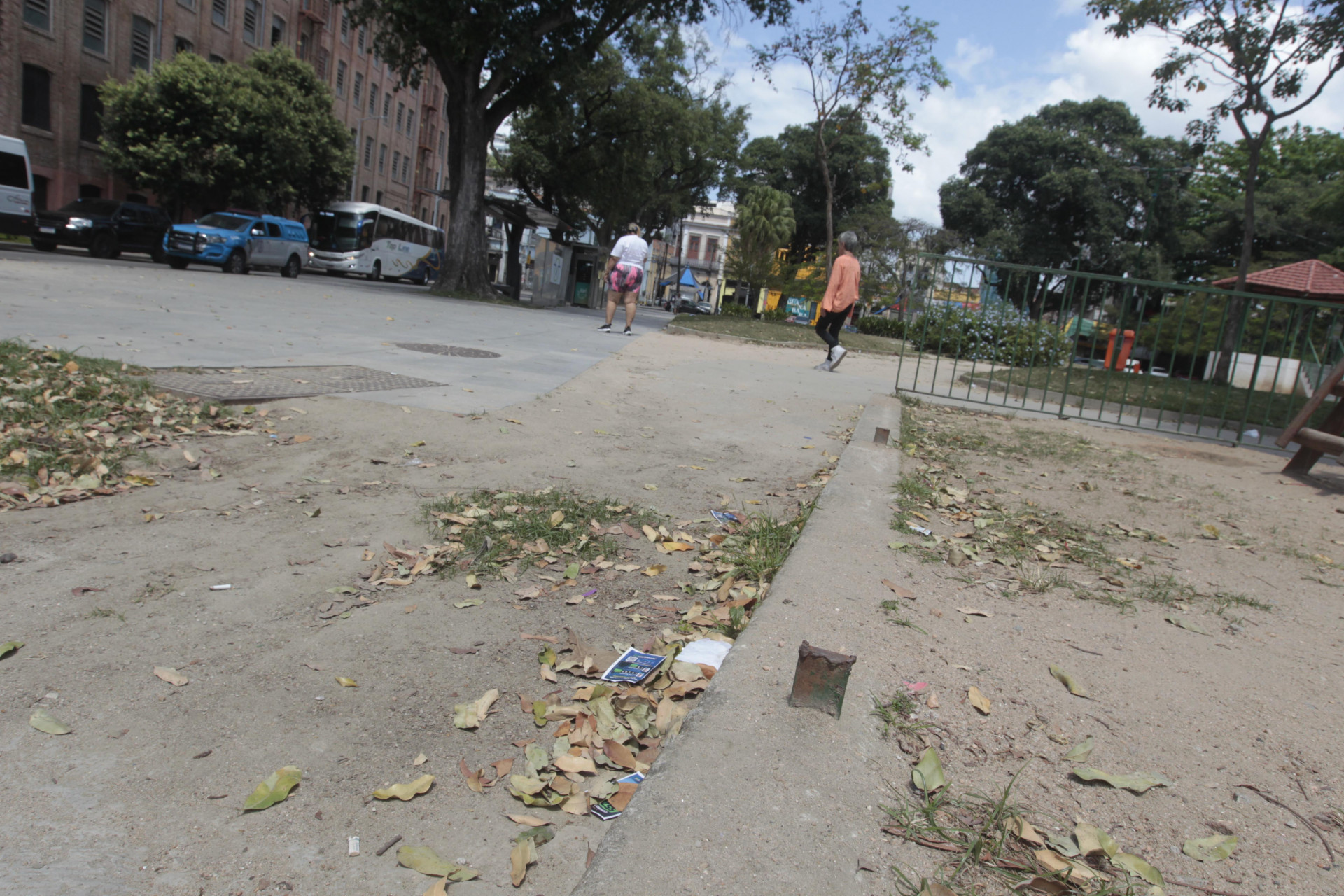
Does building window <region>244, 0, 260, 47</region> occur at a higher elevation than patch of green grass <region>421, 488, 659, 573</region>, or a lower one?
higher

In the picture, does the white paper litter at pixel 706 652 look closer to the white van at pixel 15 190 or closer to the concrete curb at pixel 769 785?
the concrete curb at pixel 769 785

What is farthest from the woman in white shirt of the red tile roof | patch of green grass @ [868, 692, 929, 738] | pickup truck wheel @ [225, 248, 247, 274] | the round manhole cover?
pickup truck wheel @ [225, 248, 247, 274]

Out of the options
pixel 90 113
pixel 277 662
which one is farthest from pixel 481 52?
pixel 277 662

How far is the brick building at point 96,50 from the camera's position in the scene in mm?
27547

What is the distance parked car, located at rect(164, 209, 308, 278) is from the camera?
2302 cm

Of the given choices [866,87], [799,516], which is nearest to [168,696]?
[799,516]

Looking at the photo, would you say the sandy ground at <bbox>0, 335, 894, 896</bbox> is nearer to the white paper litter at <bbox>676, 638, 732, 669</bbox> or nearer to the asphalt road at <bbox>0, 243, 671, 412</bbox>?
the white paper litter at <bbox>676, 638, 732, 669</bbox>

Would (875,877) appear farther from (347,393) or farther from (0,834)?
(347,393)

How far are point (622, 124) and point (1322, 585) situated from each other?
3376 cm

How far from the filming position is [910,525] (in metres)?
3.91

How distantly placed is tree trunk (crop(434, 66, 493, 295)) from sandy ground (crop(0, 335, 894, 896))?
20005mm

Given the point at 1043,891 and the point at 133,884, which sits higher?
the point at 1043,891

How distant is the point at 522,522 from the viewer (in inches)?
151

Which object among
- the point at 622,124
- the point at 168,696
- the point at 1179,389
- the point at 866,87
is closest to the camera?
the point at 168,696
